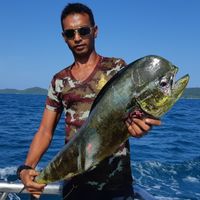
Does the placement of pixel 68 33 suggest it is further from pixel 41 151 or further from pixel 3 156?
pixel 3 156

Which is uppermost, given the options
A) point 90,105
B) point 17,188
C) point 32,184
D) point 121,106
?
point 121,106

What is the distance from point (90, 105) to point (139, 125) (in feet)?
2.68

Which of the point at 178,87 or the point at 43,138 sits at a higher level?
the point at 178,87

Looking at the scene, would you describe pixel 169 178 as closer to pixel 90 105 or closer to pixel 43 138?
pixel 43 138

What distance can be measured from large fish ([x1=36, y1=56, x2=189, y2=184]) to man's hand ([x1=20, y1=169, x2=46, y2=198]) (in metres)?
0.32

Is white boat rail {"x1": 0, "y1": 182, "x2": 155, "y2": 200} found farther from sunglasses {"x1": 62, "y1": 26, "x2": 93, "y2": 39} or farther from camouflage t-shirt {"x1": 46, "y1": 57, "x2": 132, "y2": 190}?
sunglasses {"x1": 62, "y1": 26, "x2": 93, "y2": 39}

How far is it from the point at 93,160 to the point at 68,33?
1.10m

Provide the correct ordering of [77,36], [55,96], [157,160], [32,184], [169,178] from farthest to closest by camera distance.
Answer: [157,160] → [169,178] → [55,96] → [77,36] → [32,184]

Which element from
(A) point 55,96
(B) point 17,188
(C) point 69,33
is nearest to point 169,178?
(B) point 17,188

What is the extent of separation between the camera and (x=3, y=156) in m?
14.4

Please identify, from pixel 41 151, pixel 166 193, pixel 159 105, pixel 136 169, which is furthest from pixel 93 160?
pixel 136 169

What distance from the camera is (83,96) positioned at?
11.0 ft

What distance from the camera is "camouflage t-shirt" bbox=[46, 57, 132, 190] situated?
10.6 ft

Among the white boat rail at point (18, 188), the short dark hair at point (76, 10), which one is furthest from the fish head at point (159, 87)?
the white boat rail at point (18, 188)
